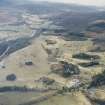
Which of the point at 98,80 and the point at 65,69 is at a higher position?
the point at 65,69

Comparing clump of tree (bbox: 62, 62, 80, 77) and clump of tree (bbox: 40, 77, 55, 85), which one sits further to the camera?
clump of tree (bbox: 62, 62, 80, 77)

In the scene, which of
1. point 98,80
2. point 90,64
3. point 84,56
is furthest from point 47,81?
point 84,56

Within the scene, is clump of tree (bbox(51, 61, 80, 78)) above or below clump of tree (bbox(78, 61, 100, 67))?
below

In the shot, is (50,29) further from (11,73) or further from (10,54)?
(11,73)

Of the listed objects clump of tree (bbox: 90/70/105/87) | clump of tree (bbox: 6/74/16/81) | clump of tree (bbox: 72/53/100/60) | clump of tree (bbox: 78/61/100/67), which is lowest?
clump of tree (bbox: 6/74/16/81)

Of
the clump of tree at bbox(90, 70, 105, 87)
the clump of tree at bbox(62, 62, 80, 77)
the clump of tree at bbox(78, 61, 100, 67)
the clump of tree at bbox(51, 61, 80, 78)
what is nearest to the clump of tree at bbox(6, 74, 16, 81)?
the clump of tree at bbox(51, 61, 80, 78)

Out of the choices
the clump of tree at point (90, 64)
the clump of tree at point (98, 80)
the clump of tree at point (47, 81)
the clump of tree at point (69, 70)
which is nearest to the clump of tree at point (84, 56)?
the clump of tree at point (90, 64)

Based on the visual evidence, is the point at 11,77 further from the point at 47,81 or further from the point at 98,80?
the point at 98,80

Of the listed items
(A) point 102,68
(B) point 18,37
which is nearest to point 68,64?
(A) point 102,68

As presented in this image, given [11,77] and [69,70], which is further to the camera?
[69,70]

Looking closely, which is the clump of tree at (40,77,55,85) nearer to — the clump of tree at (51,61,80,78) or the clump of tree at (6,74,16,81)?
the clump of tree at (51,61,80,78)

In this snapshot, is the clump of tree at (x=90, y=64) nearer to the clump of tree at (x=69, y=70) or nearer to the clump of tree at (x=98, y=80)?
the clump of tree at (x=69, y=70)
